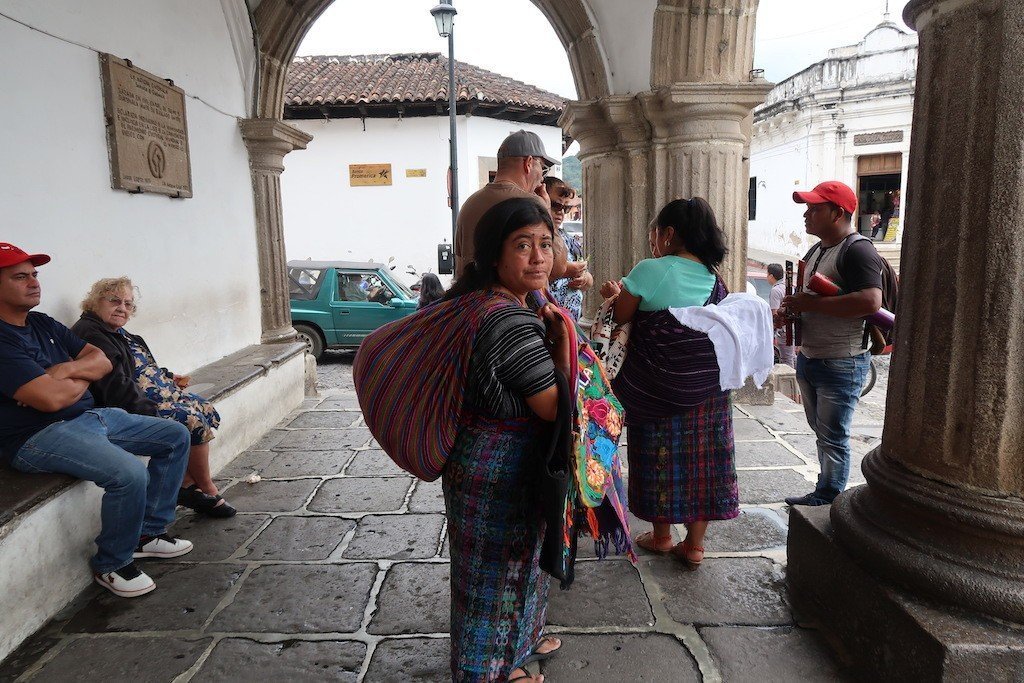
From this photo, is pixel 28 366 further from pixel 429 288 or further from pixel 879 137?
pixel 879 137

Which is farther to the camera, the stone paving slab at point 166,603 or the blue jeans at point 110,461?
the blue jeans at point 110,461

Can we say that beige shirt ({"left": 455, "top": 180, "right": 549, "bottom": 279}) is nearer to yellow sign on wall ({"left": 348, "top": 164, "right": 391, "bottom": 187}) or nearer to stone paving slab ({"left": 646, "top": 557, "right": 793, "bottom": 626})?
stone paving slab ({"left": 646, "top": 557, "right": 793, "bottom": 626})

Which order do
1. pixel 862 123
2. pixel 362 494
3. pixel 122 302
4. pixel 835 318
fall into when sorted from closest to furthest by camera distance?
pixel 835 318, pixel 122 302, pixel 362 494, pixel 862 123

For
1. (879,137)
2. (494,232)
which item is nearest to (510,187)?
(494,232)

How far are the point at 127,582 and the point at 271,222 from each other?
3920mm

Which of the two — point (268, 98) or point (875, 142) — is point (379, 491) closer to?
point (268, 98)

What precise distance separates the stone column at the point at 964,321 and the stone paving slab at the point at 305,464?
10.2 feet

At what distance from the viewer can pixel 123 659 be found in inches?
87.6

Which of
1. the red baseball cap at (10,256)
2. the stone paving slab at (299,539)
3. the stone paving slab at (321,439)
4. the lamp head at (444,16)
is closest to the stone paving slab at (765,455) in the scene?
the stone paving slab at (299,539)

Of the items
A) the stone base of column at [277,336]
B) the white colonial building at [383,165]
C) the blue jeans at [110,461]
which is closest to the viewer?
the blue jeans at [110,461]

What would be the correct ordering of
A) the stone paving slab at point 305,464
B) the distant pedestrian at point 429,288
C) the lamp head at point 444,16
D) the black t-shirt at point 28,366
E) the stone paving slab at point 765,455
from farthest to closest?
1. the lamp head at point 444,16
2. the distant pedestrian at point 429,288
3. the stone paving slab at point 305,464
4. the stone paving slab at point 765,455
5. the black t-shirt at point 28,366

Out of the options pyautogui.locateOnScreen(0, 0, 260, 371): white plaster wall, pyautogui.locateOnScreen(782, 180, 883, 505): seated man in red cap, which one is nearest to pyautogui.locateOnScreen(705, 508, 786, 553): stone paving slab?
pyautogui.locateOnScreen(782, 180, 883, 505): seated man in red cap

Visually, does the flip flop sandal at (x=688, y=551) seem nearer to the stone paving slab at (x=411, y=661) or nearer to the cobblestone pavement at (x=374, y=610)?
the cobblestone pavement at (x=374, y=610)

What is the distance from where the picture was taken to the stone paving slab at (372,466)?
13.2ft
